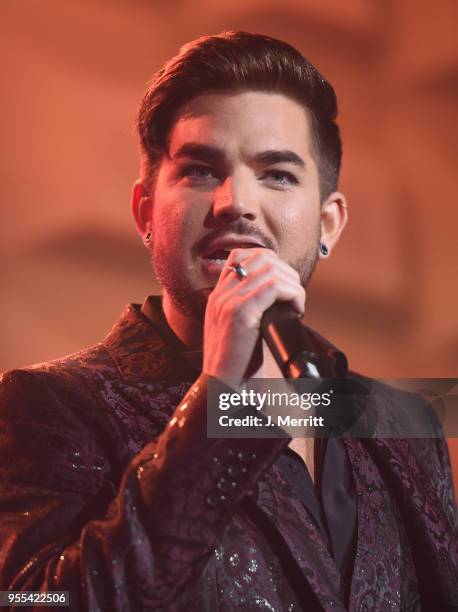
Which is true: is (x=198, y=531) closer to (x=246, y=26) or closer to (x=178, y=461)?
(x=178, y=461)

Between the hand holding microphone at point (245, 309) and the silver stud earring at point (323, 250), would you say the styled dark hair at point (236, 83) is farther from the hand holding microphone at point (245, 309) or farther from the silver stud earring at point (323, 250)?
the hand holding microphone at point (245, 309)

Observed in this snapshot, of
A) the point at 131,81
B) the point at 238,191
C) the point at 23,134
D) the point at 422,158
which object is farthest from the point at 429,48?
the point at 238,191

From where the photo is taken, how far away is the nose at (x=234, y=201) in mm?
1241

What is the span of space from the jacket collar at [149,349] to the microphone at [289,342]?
0.30m

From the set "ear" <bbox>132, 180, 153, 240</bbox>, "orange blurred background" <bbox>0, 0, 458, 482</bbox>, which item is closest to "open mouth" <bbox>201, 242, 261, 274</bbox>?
"ear" <bbox>132, 180, 153, 240</bbox>

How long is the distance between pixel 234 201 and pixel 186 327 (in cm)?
25

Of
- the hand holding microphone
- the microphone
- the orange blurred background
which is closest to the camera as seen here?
the microphone

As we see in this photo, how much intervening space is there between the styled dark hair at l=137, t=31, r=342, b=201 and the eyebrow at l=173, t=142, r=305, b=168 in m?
0.10

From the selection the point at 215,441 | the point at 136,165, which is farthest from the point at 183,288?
the point at 136,165

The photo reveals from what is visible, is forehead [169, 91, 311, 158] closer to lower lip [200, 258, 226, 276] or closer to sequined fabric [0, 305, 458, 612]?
lower lip [200, 258, 226, 276]

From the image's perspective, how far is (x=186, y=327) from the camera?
137cm

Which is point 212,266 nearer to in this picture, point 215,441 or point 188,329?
point 188,329

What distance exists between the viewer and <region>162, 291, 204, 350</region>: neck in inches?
53.4

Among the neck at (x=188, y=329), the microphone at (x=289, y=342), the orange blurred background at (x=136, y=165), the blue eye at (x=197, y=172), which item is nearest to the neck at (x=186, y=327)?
the neck at (x=188, y=329)
